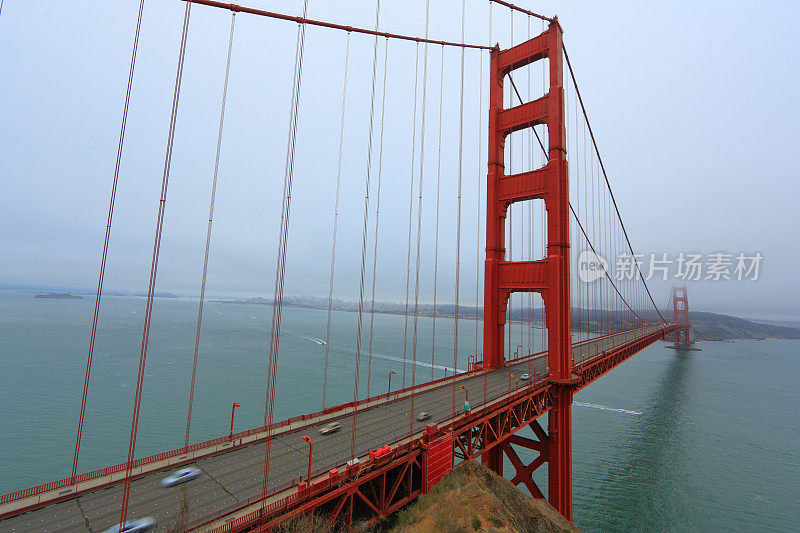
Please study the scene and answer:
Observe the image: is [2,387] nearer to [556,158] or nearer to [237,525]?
[237,525]

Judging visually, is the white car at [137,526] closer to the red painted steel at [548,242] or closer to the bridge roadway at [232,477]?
the bridge roadway at [232,477]

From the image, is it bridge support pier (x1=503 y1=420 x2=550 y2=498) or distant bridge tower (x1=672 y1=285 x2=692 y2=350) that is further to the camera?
distant bridge tower (x1=672 y1=285 x2=692 y2=350)

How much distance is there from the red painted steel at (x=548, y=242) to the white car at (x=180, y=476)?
52.7 ft

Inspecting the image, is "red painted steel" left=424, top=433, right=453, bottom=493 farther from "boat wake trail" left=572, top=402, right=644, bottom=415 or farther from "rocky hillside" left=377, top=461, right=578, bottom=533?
"boat wake trail" left=572, top=402, right=644, bottom=415

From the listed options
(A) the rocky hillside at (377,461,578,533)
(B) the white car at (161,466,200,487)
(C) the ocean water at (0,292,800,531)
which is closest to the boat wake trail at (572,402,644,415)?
(C) the ocean water at (0,292,800,531)

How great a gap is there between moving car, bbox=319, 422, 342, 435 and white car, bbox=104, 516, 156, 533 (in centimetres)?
655

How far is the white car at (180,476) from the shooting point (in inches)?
432

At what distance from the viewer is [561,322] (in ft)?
70.7

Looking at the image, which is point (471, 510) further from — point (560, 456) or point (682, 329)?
point (682, 329)

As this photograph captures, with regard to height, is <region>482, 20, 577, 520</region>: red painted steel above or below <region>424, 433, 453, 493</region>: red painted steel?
above

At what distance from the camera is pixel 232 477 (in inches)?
448

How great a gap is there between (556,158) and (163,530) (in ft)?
82.5

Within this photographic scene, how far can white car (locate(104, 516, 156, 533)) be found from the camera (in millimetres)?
8719

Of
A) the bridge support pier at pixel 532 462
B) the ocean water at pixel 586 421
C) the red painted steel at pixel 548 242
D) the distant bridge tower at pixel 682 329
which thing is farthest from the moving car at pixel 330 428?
the distant bridge tower at pixel 682 329
